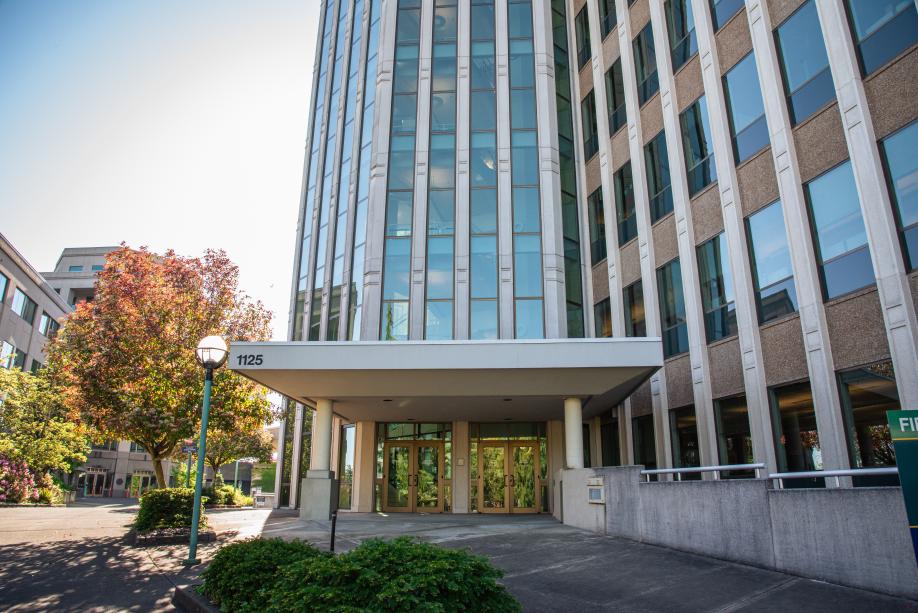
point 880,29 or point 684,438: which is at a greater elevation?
point 880,29

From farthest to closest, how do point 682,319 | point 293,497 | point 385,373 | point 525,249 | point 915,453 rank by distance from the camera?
point 293,497 < point 525,249 < point 682,319 < point 385,373 < point 915,453

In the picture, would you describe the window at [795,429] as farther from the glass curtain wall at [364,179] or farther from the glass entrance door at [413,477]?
the glass curtain wall at [364,179]

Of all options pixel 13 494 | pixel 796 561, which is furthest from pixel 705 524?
pixel 13 494

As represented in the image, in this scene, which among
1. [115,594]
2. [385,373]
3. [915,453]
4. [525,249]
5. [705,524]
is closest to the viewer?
[915,453]

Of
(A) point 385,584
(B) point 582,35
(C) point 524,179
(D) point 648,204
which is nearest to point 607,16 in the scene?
(B) point 582,35

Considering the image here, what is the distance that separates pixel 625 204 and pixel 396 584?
18.3 m

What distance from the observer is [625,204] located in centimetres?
2120

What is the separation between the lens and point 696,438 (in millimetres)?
16609

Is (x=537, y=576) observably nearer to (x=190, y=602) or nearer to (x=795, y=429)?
(x=190, y=602)

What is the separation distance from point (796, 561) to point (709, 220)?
10387 mm

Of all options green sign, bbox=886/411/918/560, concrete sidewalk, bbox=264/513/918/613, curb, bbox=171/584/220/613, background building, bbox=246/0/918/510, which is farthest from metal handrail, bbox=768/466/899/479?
curb, bbox=171/584/220/613

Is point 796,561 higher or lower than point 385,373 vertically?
lower

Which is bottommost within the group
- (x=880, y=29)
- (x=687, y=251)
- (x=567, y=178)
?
(x=687, y=251)

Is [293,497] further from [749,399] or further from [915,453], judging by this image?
[915,453]
